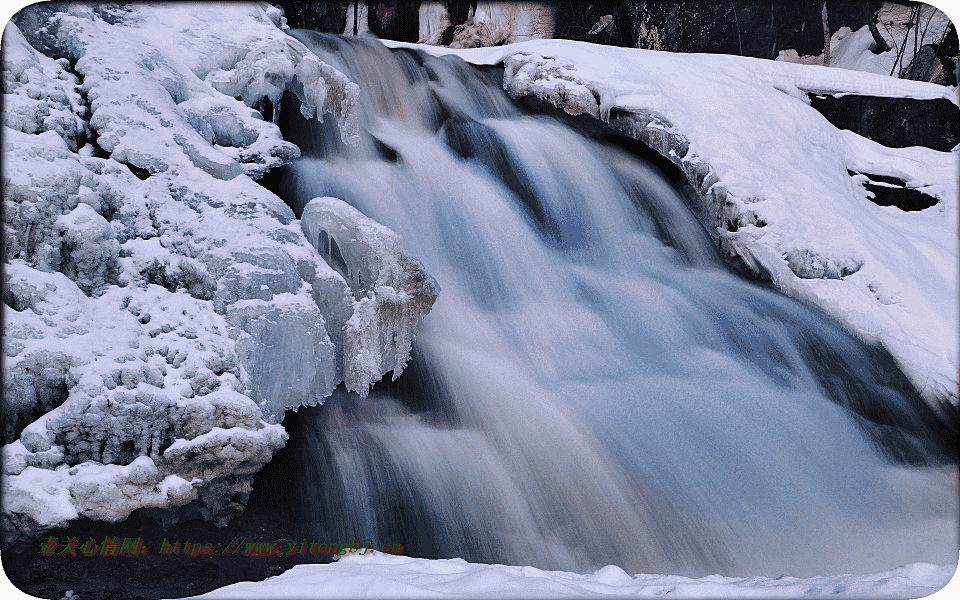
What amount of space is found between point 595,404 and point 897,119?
3840 mm

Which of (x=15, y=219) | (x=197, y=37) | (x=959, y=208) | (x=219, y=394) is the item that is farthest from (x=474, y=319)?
(x=959, y=208)

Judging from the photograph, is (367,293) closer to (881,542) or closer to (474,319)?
(474,319)

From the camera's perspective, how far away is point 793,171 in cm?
356

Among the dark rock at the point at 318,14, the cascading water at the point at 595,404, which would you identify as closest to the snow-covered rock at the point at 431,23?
the dark rock at the point at 318,14

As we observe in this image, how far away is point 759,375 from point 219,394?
2230 millimetres

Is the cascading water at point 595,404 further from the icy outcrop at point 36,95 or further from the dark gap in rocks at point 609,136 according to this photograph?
the icy outcrop at point 36,95

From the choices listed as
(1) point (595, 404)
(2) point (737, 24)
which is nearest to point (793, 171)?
(2) point (737, 24)

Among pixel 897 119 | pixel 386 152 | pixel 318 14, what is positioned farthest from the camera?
pixel 318 14

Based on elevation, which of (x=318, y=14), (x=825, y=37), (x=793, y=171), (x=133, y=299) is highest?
(x=825, y=37)

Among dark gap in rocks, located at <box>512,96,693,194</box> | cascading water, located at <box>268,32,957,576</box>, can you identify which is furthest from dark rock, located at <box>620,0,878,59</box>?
cascading water, located at <box>268,32,957,576</box>

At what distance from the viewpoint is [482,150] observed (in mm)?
3688

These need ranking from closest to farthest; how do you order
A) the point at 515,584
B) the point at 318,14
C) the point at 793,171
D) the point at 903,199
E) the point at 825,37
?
the point at 515,584 → the point at 793,171 → the point at 903,199 → the point at 318,14 → the point at 825,37

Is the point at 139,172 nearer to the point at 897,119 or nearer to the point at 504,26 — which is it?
the point at 504,26

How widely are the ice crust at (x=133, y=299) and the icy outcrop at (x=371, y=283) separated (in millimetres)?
54
